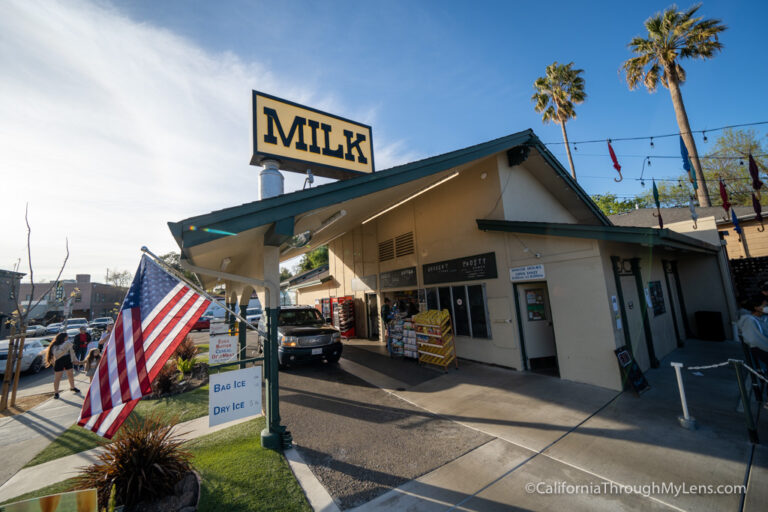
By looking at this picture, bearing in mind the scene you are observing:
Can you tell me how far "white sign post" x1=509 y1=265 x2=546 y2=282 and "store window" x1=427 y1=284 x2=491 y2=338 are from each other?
3.21ft

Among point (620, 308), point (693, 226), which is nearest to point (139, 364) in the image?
point (620, 308)

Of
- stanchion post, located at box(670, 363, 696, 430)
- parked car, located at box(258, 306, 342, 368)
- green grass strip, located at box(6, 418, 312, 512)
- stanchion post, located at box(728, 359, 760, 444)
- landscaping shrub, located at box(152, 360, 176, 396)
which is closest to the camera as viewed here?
green grass strip, located at box(6, 418, 312, 512)

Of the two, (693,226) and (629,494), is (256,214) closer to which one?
(629,494)

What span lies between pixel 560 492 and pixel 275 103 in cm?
816

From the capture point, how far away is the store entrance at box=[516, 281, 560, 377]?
7.66 m

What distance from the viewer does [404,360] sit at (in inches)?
370

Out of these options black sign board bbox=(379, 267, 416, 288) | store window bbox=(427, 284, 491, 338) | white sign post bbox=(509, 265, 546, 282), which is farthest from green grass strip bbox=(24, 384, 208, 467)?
white sign post bbox=(509, 265, 546, 282)

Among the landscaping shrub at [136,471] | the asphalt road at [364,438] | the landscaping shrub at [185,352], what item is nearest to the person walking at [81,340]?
the landscaping shrub at [185,352]

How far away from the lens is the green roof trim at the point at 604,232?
18.5 feet

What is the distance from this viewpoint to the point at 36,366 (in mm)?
11570

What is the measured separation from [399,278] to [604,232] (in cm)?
714

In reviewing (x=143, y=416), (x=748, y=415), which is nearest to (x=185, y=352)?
(x=143, y=416)

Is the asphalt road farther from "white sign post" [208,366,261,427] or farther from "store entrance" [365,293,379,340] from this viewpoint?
"store entrance" [365,293,379,340]

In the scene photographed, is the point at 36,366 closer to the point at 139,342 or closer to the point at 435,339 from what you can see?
the point at 139,342
